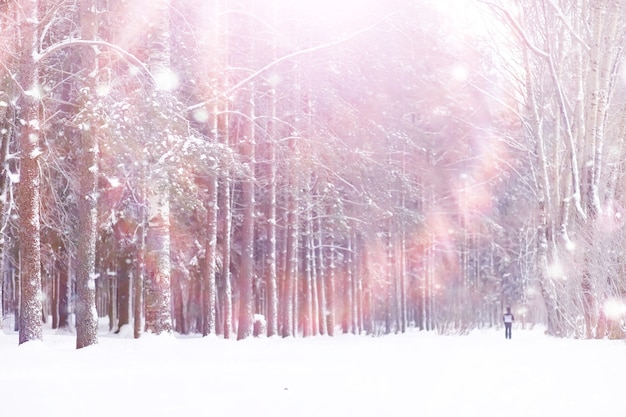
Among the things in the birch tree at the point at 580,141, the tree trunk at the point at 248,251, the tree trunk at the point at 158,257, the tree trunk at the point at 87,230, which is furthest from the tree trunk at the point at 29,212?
the birch tree at the point at 580,141

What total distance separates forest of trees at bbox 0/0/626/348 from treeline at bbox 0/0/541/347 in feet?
0.26

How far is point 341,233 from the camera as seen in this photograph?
2595 centimetres

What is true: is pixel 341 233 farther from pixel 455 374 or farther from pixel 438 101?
pixel 455 374

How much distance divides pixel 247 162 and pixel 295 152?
1.57 meters

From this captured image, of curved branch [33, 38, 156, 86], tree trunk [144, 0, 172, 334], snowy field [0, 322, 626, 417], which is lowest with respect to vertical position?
snowy field [0, 322, 626, 417]

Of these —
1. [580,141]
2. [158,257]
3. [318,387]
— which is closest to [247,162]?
[158,257]

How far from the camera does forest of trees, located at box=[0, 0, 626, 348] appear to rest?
1275cm

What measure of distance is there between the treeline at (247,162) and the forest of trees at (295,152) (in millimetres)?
78

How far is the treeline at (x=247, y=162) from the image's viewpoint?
41.9ft

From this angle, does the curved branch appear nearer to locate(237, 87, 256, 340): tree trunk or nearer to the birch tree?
the birch tree

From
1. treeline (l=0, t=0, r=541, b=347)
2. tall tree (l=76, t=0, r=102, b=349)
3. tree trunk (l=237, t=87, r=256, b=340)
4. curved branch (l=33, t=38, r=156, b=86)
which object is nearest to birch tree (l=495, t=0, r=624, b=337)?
treeline (l=0, t=0, r=541, b=347)

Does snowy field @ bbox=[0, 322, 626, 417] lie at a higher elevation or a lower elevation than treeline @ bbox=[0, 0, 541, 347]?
lower

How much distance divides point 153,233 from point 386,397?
341 inches

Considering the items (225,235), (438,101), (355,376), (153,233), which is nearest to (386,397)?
(355,376)
